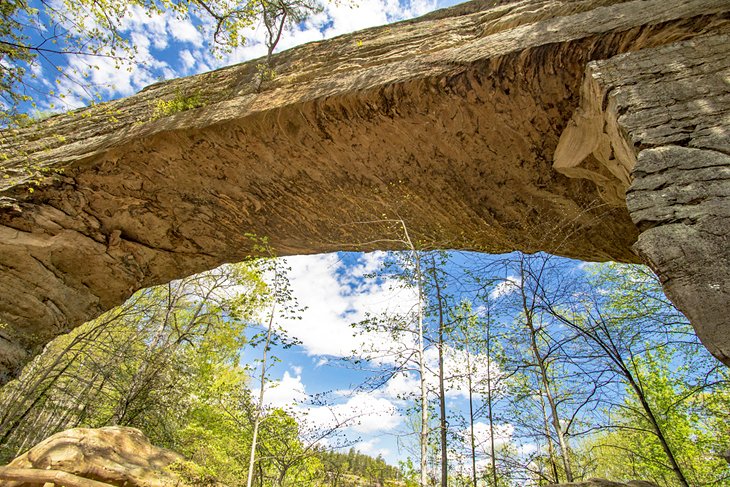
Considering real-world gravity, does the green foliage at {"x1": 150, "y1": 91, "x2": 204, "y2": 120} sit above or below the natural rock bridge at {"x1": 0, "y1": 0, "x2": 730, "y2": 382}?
above

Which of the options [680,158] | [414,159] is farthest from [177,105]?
[680,158]

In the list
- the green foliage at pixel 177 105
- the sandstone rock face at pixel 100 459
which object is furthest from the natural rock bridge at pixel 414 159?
the sandstone rock face at pixel 100 459

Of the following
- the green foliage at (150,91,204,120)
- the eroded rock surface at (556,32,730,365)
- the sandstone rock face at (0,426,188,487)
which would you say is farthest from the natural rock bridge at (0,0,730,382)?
Answer: the sandstone rock face at (0,426,188,487)

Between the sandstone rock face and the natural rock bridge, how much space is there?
2.20m

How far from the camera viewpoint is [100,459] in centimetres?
498

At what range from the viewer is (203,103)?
6.10 metres

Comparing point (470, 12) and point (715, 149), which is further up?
point (470, 12)

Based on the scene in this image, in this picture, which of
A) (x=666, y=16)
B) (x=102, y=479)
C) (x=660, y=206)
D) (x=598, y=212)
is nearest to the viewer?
(x=660, y=206)

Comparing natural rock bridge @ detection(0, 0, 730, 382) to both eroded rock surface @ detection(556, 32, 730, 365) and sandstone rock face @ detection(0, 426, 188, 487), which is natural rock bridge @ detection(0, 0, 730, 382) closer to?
eroded rock surface @ detection(556, 32, 730, 365)

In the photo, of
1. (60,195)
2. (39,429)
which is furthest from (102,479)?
(39,429)

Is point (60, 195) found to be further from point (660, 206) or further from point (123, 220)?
point (660, 206)

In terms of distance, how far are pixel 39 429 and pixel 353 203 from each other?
18.2 metres

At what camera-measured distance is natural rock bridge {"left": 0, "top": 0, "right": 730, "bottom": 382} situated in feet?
8.49

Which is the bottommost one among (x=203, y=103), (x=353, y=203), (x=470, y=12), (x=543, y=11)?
(x=353, y=203)
